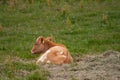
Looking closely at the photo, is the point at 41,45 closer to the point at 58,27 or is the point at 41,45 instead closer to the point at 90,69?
the point at 90,69

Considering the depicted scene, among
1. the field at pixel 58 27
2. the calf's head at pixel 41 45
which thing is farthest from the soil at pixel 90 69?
the calf's head at pixel 41 45

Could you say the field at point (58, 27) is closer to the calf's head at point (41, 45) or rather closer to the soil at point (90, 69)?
the calf's head at point (41, 45)

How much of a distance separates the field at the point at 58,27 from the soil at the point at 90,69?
0.43 meters

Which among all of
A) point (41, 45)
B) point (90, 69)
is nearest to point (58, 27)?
point (41, 45)

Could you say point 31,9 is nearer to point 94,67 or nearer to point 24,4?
point 24,4

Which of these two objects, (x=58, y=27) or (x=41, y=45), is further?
(x=58, y=27)

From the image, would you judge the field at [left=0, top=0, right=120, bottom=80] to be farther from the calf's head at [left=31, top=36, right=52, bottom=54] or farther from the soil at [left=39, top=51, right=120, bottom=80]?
the soil at [left=39, top=51, right=120, bottom=80]

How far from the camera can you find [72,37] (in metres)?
16.6

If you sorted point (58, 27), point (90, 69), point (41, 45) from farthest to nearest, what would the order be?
point (58, 27) → point (41, 45) → point (90, 69)

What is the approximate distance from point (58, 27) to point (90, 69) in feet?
24.2

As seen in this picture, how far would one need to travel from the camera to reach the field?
14.0m

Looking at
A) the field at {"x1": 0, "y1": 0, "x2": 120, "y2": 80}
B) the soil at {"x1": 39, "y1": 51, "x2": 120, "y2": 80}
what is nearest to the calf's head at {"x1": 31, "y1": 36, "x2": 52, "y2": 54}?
the field at {"x1": 0, "y1": 0, "x2": 120, "y2": 80}

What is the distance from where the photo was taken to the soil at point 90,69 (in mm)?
10005

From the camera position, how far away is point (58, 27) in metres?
18.2
